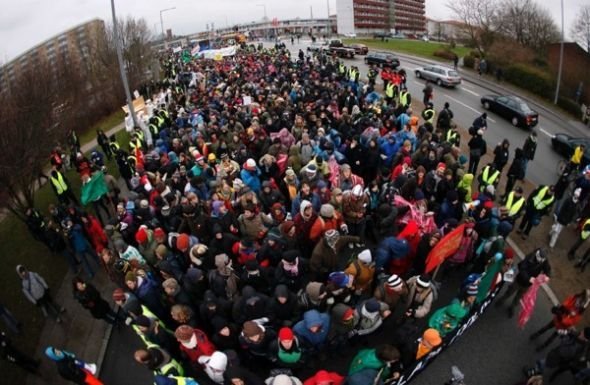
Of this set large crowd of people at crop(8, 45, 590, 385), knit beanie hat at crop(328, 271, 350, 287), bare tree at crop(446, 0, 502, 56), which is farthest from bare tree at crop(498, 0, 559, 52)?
knit beanie hat at crop(328, 271, 350, 287)

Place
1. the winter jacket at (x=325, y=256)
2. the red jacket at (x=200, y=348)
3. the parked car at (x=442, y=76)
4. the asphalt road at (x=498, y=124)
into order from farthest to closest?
the parked car at (x=442, y=76) < the asphalt road at (x=498, y=124) < the winter jacket at (x=325, y=256) < the red jacket at (x=200, y=348)

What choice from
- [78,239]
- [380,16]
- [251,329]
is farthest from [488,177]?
[380,16]

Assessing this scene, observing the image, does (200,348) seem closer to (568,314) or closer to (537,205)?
(568,314)

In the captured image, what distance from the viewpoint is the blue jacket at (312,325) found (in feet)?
17.7

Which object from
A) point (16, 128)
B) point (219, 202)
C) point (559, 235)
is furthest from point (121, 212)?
point (559, 235)

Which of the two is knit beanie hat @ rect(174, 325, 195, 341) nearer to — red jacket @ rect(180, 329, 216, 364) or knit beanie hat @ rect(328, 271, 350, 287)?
red jacket @ rect(180, 329, 216, 364)

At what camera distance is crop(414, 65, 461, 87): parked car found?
83.6 feet

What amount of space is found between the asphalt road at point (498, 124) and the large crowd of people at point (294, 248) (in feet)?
12.3

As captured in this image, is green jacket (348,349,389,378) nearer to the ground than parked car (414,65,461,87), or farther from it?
nearer to the ground

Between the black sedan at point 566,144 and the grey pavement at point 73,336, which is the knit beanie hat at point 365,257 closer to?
the grey pavement at point 73,336

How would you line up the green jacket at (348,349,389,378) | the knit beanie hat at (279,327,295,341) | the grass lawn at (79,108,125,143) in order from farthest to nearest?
1. the grass lawn at (79,108,125,143)
2. the knit beanie hat at (279,327,295,341)
3. the green jacket at (348,349,389,378)

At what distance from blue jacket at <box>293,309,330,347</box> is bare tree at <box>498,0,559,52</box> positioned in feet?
122

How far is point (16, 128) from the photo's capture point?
32.2ft

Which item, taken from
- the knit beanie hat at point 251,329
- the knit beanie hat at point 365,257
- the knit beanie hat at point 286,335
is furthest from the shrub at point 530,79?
the knit beanie hat at point 251,329
